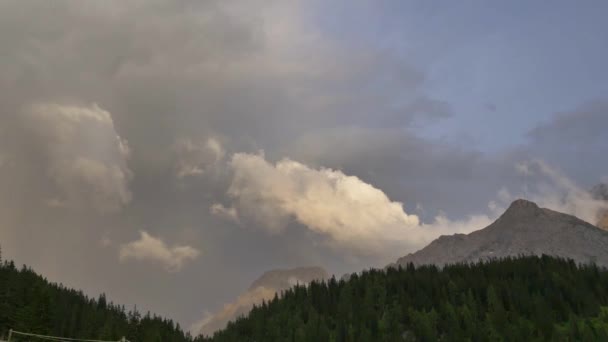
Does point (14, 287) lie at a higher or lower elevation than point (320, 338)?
higher

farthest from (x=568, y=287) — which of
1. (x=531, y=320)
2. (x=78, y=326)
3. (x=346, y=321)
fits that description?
(x=78, y=326)

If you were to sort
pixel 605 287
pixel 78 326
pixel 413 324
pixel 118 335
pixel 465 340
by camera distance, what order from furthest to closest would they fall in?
1. pixel 605 287
2. pixel 413 324
3. pixel 78 326
4. pixel 465 340
5. pixel 118 335

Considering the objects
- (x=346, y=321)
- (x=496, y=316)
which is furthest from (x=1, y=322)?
(x=496, y=316)

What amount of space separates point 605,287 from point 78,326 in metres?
A: 172

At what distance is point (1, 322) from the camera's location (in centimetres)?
13675

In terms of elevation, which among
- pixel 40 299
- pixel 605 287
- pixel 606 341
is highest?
pixel 605 287

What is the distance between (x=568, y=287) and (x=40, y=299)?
533 feet

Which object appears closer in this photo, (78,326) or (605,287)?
(78,326)

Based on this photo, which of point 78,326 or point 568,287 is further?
point 568,287

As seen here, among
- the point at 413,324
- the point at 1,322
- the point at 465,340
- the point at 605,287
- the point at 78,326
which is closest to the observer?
the point at 1,322

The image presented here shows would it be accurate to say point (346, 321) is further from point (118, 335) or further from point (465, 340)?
point (118, 335)

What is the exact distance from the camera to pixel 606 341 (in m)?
144

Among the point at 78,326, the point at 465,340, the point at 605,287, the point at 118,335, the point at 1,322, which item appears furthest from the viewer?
the point at 605,287

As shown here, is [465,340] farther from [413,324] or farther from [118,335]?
[118,335]
